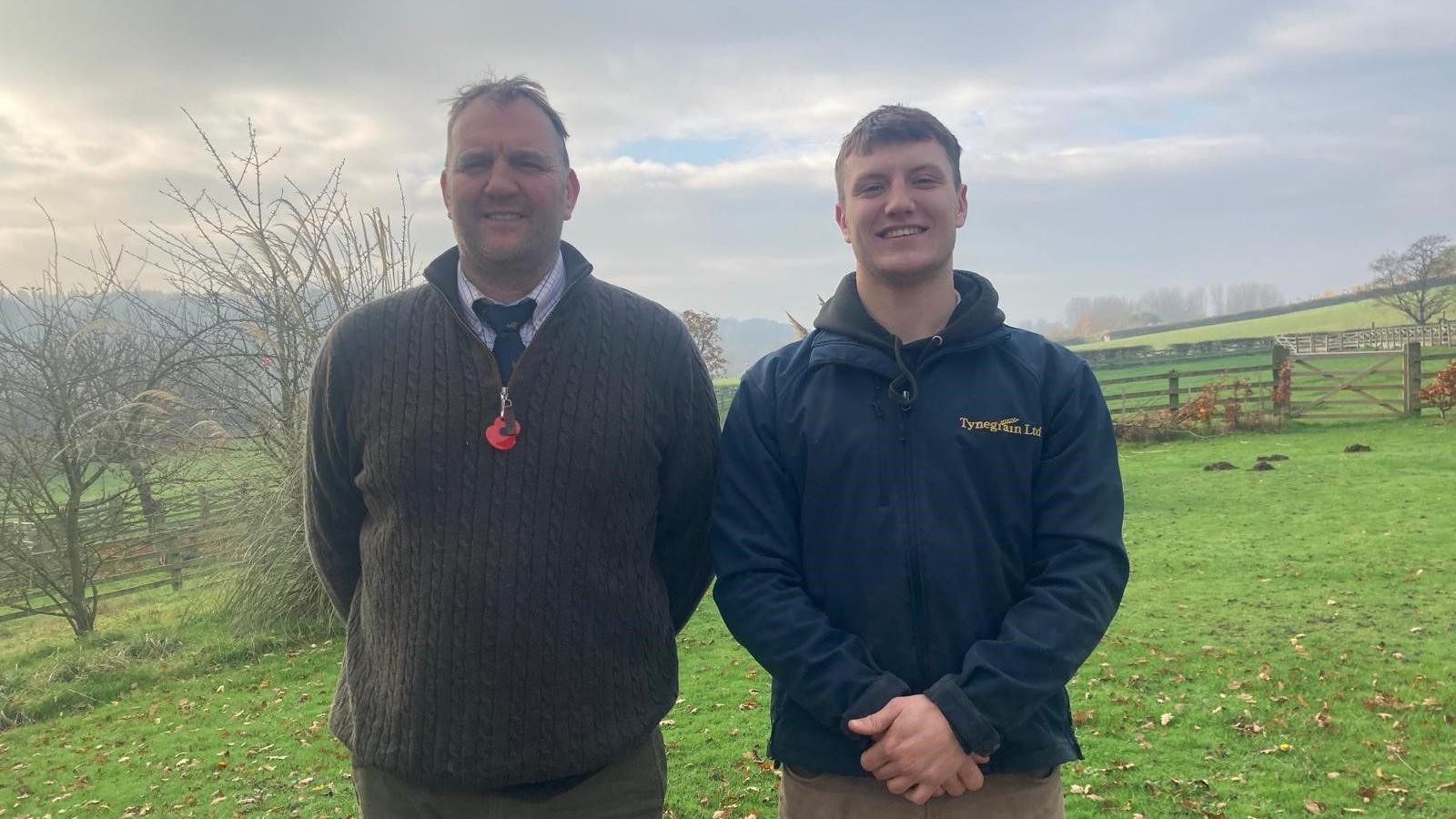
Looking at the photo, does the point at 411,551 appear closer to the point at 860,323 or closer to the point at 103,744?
the point at 860,323

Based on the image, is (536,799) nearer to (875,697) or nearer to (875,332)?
(875,697)

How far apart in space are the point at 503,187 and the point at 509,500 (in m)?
0.79

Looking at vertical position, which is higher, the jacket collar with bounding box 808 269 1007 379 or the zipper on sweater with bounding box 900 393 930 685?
the jacket collar with bounding box 808 269 1007 379

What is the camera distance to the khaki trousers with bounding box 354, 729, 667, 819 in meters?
2.25

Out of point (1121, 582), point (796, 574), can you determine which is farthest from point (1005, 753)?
point (796, 574)

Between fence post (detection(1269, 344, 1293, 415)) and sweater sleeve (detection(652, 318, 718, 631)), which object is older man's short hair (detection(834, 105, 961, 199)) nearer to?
sweater sleeve (detection(652, 318, 718, 631))

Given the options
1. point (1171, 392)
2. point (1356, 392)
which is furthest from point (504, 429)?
point (1356, 392)

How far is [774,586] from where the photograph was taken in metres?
2.23

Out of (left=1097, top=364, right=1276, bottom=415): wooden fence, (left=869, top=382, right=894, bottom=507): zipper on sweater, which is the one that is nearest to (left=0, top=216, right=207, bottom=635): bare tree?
(left=869, top=382, right=894, bottom=507): zipper on sweater

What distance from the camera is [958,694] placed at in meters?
2.06

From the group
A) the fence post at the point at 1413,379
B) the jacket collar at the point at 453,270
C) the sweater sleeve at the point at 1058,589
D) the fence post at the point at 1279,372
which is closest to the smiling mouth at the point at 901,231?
the sweater sleeve at the point at 1058,589

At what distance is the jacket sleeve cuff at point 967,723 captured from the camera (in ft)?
6.70

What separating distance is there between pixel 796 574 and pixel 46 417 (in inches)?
490

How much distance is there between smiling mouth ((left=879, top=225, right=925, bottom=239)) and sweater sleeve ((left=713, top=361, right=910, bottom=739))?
1.60ft
